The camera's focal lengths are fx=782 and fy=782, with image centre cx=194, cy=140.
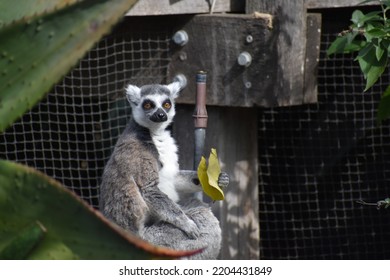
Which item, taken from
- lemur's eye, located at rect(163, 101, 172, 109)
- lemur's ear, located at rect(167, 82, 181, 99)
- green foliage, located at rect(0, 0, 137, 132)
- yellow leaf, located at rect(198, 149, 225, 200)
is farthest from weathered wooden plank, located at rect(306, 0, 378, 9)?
green foliage, located at rect(0, 0, 137, 132)

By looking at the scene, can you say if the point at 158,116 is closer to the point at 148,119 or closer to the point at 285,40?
the point at 148,119

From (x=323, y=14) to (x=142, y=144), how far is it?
1.78m

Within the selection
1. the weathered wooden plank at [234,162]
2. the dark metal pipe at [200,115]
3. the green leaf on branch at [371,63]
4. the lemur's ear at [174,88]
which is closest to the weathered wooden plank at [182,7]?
the lemur's ear at [174,88]

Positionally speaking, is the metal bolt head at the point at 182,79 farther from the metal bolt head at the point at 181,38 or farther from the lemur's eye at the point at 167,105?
the lemur's eye at the point at 167,105

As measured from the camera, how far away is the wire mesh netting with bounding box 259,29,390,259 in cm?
523

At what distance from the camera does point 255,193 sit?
4.75 m

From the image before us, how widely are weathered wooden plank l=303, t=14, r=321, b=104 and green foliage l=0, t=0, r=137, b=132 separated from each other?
3.42 meters

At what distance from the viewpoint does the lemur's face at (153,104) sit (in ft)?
12.7

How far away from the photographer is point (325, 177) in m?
5.32

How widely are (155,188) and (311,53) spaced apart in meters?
1.33

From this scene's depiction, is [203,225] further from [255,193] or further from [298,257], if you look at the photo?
[298,257]

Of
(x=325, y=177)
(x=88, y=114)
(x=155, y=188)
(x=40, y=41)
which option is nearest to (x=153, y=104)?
(x=155, y=188)

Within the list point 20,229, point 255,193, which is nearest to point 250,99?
point 255,193

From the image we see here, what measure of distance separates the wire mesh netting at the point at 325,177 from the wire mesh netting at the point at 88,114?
3.64ft
